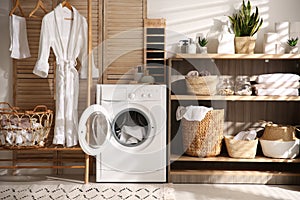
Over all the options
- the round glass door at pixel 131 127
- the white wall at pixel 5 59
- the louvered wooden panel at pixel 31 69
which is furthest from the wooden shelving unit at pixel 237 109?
the white wall at pixel 5 59

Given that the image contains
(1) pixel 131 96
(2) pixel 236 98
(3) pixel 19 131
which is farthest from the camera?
(2) pixel 236 98

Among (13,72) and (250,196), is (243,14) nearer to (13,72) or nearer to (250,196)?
(250,196)

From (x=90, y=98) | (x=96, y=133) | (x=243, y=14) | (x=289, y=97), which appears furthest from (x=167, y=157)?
(x=243, y=14)

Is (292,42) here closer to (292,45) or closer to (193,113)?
(292,45)

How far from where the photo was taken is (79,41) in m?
3.98

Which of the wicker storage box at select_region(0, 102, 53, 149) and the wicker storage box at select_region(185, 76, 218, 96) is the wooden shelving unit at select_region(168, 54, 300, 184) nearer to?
the wicker storage box at select_region(185, 76, 218, 96)

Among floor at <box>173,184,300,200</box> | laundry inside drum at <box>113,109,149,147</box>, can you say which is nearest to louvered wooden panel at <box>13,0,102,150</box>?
laundry inside drum at <box>113,109,149,147</box>

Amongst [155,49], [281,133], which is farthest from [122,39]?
[281,133]

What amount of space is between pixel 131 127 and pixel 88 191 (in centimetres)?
69

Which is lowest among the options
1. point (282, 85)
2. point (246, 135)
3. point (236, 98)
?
point (246, 135)

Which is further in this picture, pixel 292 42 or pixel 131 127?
pixel 292 42

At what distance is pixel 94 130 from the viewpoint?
4.01 meters

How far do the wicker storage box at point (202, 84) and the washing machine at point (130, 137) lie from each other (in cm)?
28

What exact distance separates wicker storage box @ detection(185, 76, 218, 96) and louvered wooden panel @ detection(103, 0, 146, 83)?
631 millimetres
